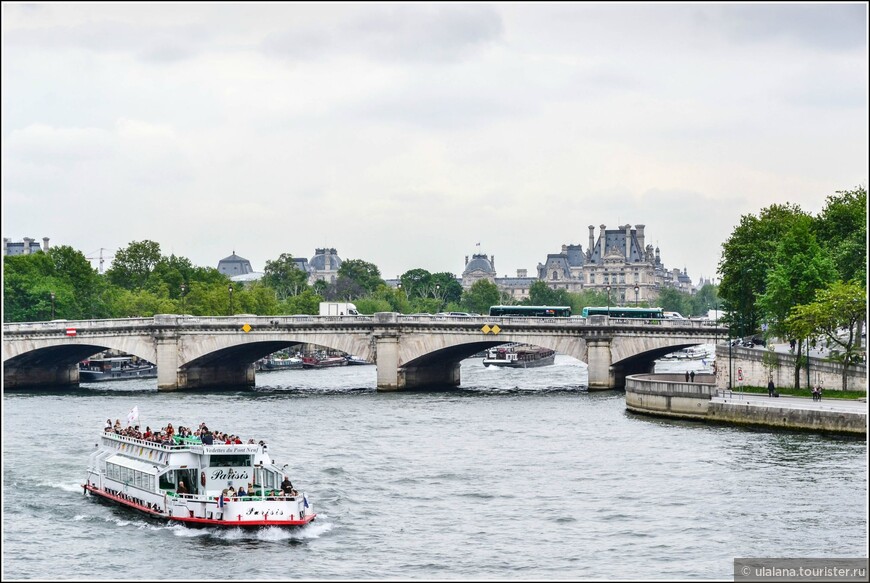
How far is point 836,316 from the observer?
83562mm

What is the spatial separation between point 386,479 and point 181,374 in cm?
5990

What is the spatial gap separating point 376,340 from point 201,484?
58.9 meters

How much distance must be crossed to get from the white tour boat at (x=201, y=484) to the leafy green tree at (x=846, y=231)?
171ft

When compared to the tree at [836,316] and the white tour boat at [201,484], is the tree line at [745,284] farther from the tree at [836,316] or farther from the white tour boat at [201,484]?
the white tour boat at [201,484]

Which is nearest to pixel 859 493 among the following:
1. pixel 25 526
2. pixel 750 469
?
pixel 750 469

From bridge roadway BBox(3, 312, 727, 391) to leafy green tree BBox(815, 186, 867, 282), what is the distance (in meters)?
11.2

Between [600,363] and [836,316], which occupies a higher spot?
[836,316]

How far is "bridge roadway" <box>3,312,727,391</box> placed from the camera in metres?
111

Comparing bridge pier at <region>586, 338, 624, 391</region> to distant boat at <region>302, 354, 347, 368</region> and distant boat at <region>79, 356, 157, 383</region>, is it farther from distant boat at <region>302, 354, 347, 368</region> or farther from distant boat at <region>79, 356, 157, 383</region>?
distant boat at <region>302, 354, 347, 368</region>

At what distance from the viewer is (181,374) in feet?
397

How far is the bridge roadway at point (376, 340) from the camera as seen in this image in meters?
111

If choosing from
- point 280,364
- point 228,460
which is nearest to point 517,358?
point 280,364

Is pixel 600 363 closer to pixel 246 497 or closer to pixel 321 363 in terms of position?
pixel 246 497

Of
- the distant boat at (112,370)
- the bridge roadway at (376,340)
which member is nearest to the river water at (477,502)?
the bridge roadway at (376,340)
